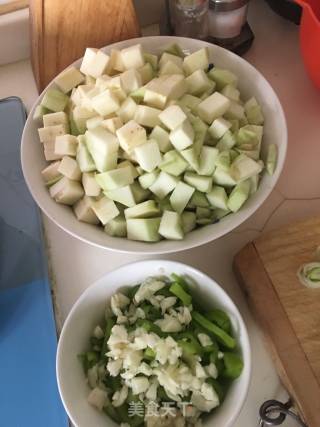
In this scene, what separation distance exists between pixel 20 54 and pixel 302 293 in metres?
0.66

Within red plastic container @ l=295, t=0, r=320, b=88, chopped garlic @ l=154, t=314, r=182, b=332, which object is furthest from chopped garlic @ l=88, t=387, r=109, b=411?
red plastic container @ l=295, t=0, r=320, b=88

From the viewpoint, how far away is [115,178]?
76 centimetres

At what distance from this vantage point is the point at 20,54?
3.49ft

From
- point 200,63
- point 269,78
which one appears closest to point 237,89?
point 200,63

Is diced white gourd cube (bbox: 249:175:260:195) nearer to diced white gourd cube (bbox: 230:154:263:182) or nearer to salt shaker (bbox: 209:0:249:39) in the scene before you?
diced white gourd cube (bbox: 230:154:263:182)

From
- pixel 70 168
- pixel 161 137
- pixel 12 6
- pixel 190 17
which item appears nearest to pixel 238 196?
pixel 161 137

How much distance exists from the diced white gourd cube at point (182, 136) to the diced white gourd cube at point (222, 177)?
5 centimetres

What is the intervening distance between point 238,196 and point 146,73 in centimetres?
23

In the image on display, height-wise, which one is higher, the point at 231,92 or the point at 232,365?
the point at 231,92

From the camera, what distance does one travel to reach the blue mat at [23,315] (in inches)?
31.3

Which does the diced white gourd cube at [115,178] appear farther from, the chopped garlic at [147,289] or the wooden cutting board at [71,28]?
the wooden cutting board at [71,28]

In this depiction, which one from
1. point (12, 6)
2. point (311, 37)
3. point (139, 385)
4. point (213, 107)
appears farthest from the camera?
point (12, 6)

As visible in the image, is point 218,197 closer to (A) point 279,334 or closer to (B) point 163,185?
(B) point 163,185

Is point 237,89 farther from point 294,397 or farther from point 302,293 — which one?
point 294,397
